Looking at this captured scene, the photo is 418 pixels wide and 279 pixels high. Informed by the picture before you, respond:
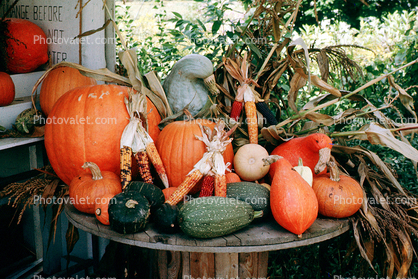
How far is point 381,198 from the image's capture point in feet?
6.77

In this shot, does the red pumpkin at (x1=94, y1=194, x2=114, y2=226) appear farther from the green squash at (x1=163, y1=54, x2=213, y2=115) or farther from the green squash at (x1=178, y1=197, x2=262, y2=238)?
the green squash at (x1=163, y1=54, x2=213, y2=115)

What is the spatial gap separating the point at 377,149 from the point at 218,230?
1.94m

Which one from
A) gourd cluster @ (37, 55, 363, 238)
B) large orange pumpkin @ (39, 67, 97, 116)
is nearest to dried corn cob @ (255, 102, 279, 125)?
gourd cluster @ (37, 55, 363, 238)

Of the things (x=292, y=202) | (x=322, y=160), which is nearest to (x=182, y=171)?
(x=292, y=202)

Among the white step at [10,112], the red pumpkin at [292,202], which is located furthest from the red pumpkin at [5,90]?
the red pumpkin at [292,202]

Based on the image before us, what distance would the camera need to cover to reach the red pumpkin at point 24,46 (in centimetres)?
275

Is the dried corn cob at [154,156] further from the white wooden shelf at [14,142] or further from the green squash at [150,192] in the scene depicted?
the white wooden shelf at [14,142]

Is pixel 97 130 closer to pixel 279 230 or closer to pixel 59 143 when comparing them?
pixel 59 143

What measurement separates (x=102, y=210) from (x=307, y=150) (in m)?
1.32

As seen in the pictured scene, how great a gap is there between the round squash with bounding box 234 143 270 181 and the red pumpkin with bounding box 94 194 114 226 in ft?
2.86

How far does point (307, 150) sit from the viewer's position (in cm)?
216

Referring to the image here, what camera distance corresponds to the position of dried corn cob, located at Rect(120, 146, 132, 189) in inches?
76.4

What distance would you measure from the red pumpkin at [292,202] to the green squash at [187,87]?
→ 99 centimetres

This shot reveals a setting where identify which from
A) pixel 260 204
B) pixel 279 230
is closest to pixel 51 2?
pixel 260 204
